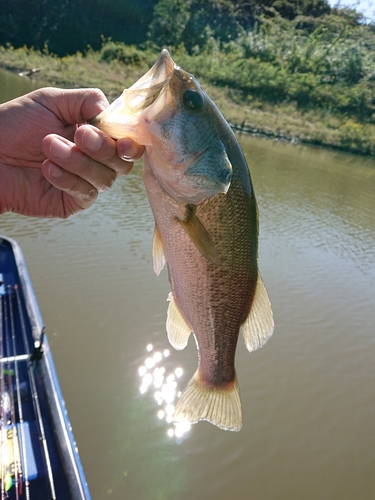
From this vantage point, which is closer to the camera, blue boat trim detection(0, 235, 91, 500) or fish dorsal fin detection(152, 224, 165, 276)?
fish dorsal fin detection(152, 224, 165, 276)

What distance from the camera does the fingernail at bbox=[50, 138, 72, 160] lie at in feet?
5.20

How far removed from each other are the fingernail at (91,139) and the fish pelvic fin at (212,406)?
1213 millimetres

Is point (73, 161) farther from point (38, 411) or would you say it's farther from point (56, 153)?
point (38, 411)

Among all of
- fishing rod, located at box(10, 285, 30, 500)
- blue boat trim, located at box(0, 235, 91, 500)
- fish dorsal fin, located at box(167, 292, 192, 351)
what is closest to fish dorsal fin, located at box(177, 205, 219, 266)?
fish dorsal fin, located at box(167, 292, 192, 351)

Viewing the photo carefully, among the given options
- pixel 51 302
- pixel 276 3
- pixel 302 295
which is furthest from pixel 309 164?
pixel 276 3

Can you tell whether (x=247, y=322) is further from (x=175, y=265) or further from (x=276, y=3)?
(x=276, y=3)

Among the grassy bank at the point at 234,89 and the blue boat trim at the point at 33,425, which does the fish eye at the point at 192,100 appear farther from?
the grassy bank at the point at 234,89

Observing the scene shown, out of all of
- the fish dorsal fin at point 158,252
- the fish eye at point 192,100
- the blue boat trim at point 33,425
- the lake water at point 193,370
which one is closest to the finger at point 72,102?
the fish eye at point 192,100

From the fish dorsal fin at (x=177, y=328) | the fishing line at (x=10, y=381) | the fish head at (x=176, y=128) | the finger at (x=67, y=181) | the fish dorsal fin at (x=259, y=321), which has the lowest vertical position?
the fishing line at (x=10, y=381)

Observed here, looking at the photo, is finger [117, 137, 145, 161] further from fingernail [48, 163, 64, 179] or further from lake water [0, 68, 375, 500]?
lake water [0, 68, 375, 500]

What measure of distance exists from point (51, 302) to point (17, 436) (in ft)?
9.34

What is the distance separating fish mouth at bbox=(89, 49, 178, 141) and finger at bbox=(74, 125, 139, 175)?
5 cm

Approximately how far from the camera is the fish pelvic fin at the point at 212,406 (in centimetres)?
188

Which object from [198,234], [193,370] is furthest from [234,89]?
[198,234]
